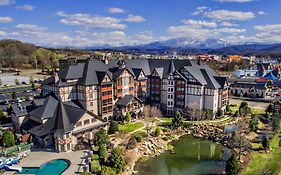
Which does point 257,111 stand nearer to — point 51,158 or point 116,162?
point 116,162

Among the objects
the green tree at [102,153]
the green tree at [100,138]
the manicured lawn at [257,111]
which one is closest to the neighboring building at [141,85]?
the manicured lawn at [257,111]

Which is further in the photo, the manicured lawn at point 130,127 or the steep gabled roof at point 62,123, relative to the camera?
the manicured lawn at point 130,127

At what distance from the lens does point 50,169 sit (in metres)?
29.1

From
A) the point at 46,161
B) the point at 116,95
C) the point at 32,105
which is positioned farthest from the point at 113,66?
the point at 46,161

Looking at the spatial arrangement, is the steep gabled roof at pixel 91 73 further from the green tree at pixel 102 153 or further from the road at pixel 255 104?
the road at pixel 255 104

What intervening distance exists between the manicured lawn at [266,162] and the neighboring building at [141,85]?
16.7 metres

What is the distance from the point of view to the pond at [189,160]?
3269cm

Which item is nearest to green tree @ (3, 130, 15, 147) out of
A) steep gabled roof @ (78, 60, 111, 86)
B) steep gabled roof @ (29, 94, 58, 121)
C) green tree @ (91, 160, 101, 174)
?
steep gabled roof @ (29, 94, 58, 121)

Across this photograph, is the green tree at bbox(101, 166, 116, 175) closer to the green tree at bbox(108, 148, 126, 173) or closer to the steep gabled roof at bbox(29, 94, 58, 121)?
the green tree at bbox(108, 148, 126, 173)

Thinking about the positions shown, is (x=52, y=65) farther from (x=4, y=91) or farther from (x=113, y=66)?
(x=113, y=66)

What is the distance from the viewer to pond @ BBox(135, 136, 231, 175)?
1287 inches

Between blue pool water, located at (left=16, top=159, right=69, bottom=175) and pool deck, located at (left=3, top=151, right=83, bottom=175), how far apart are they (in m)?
0.63

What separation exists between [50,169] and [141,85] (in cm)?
3071

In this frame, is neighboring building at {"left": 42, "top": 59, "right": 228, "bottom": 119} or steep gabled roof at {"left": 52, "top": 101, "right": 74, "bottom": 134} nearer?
steep gabled roof at {"left": 52, "top": 101, "right": 74, "bottom": 134}
